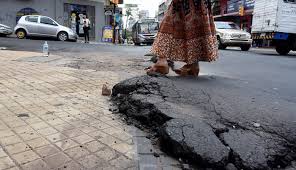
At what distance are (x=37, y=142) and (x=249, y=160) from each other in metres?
1.51

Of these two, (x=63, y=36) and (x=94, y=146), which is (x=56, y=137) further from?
(x=63, y=36)

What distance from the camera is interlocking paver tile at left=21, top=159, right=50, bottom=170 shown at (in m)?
2.35

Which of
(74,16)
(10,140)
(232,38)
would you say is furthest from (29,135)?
(74,16)

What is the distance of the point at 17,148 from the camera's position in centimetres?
262

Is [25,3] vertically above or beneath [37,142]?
above

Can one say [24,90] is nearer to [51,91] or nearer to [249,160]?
[51,91]

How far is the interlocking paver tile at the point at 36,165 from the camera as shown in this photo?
2.35m

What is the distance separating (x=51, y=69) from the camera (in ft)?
20.3

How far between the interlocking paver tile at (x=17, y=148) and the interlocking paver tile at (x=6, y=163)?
94 millimetres

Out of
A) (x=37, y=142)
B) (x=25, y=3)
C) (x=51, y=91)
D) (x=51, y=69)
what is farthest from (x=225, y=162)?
(x=25, y=3)

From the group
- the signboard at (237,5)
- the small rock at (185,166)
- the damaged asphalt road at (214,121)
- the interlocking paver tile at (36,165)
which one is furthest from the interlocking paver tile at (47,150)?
the signboard at (237,5)

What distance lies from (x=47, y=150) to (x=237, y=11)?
4072cm

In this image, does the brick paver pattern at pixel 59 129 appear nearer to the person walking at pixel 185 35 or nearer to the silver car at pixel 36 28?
the person walking at pixel 185 35

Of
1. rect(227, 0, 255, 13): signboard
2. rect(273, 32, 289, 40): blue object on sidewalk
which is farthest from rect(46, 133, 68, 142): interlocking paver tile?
rect(227, 0, 255, 13): signboard
